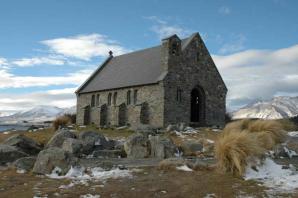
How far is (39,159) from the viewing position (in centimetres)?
1516

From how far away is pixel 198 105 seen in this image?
44000 mm

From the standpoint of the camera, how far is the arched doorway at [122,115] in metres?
44.2

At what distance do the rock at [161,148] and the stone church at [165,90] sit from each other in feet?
51.7

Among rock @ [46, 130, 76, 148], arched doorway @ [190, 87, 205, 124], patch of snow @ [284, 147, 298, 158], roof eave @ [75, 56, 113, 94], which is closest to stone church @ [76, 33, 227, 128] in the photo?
arched doorway @ [190, 87, 205, 124]

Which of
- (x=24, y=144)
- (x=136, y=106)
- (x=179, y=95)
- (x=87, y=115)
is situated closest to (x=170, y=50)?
(x=179, y=95)

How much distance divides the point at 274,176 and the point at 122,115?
103 feet

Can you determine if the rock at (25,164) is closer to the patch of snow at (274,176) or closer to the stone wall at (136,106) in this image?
the patch of snow at (274,176)

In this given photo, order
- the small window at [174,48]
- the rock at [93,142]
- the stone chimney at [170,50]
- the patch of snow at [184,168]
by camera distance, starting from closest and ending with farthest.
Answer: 1. the patch of snow at [184,168]
2. the rock at [93,142]
3. the stone chimney at [170,50]
4. the small window at [174,48]

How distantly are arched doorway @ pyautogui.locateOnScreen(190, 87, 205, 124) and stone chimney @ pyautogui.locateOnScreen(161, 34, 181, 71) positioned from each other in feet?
15.9

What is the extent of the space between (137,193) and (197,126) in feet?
100

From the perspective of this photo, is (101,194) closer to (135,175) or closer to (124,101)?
(135,175)

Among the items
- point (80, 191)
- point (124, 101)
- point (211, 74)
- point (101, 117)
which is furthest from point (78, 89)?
point (80, 191)

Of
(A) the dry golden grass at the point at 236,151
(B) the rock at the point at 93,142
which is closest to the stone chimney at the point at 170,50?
(B) the rock at the point at 93,142

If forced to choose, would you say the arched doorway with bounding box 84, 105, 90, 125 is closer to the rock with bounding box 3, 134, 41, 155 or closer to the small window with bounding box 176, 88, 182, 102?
the small window with bounding box 176, 88, 182, 102
